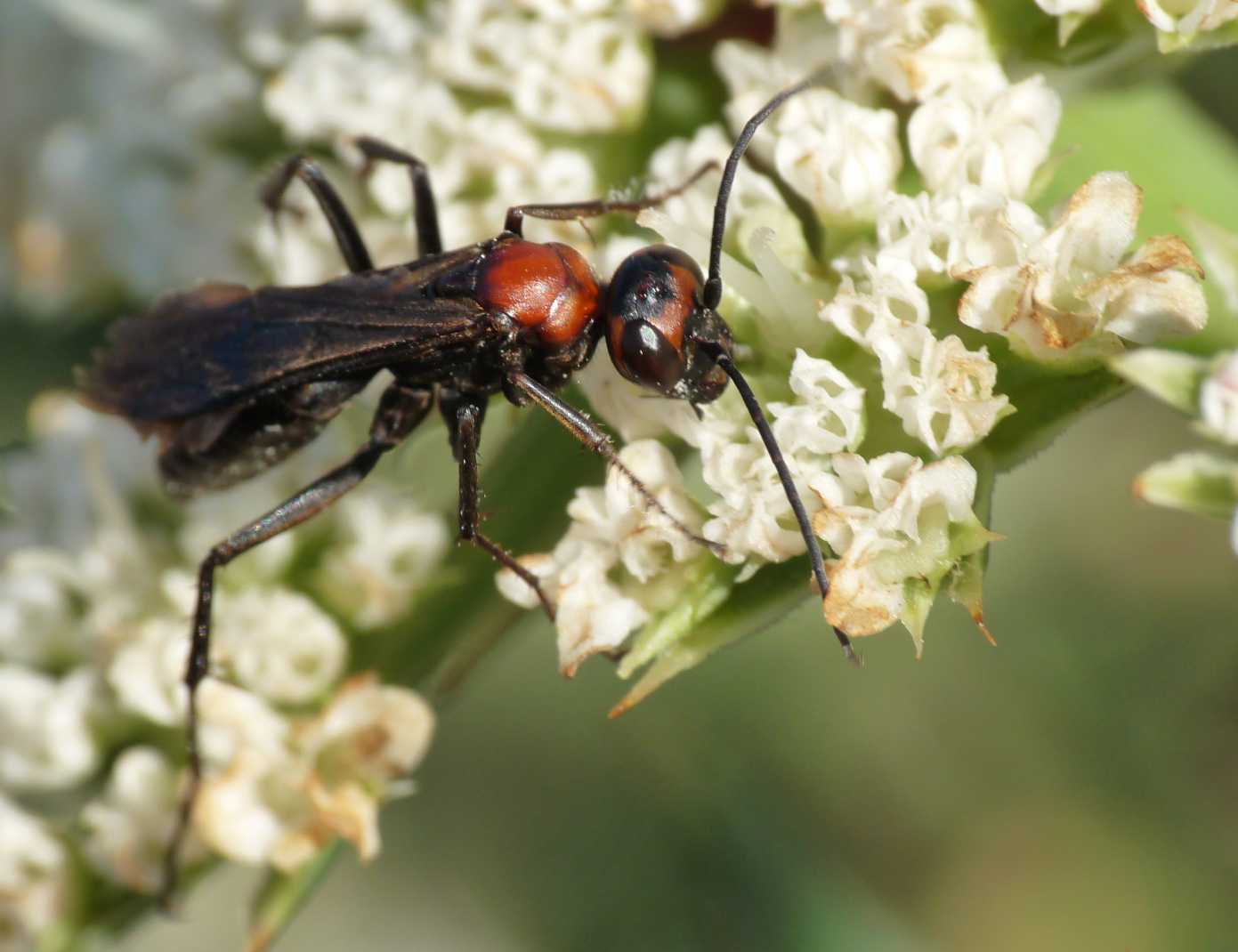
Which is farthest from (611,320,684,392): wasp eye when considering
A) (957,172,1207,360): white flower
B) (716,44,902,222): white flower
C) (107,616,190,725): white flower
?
(107,616,190,725): white flower

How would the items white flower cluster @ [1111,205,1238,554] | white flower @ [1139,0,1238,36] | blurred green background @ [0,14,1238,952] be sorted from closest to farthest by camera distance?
white flower cluster @ [1111,205,1238,554] → white flower @ [1139,0,1238,36] → blurred green background @ [0,14,1238,952]

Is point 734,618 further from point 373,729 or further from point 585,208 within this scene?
point 585,208

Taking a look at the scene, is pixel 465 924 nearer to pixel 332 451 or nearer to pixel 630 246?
pixel 332 451

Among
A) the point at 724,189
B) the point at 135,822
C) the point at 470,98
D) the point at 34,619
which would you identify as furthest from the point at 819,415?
the point at 34,619

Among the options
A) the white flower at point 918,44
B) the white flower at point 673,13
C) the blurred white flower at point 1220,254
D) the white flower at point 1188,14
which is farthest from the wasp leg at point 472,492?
the white flower at point 1188,14

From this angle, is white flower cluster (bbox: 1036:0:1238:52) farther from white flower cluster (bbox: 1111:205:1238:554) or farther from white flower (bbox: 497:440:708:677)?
white flower (bbox: 497:440:708:677)

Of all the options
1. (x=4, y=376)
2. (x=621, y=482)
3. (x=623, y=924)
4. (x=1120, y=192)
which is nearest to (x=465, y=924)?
(x=623, y=924)

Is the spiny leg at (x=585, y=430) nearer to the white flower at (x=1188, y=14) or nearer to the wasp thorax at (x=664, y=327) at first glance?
the wasp thorax at (x=664, y=327)
